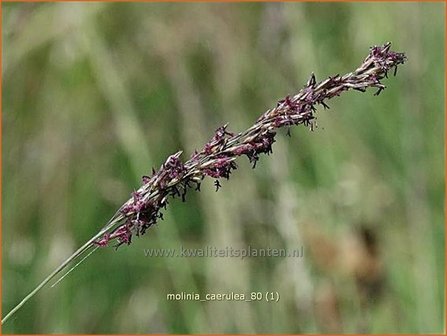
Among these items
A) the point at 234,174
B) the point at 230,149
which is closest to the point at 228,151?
the point at 230,149

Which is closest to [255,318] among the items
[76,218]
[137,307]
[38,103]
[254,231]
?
[254,231]

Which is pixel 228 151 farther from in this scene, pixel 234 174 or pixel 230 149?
pixel 234 174

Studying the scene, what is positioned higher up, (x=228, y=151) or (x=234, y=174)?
(x=234, y=174)

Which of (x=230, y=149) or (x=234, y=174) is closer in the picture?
(x=230, y=149)

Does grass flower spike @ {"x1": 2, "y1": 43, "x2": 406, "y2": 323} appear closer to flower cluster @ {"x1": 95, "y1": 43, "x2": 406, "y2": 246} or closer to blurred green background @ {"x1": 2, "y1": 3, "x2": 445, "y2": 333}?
flower cluster @ {"x1": 95, "y1": 43, "x2": 406, "y2": 246}

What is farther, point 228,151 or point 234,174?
point 234,174

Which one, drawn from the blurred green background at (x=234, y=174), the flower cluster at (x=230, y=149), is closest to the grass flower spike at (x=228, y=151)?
the flower cluster at (x=230, y=149)
